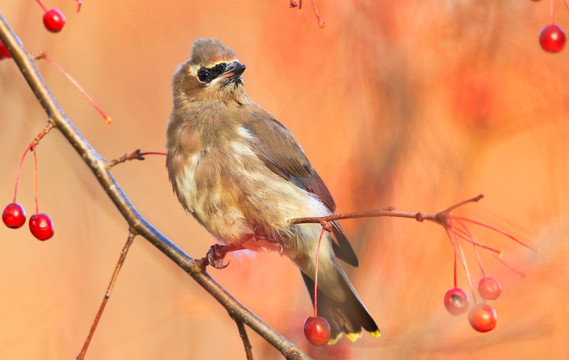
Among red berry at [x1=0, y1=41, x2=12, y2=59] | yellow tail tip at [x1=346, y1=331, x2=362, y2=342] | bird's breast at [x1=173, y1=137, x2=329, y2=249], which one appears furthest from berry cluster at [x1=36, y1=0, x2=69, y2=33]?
yellow tail tip at [x1=346, y1=331, x2=362, y2=342]

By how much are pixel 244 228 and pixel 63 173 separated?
294 centimetres

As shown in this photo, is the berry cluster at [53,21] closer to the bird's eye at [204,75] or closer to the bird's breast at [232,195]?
the bird's breast at [232,195]

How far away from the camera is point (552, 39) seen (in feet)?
8.54

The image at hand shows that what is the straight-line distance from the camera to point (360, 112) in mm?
4699

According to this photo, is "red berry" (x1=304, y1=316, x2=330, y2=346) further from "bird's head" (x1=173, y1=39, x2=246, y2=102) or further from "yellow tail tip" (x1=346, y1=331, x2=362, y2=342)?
"bird's head" (x1=173, y1=39, x2=246, y2=102)

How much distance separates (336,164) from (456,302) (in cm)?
239

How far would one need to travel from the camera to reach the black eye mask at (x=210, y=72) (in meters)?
4.32

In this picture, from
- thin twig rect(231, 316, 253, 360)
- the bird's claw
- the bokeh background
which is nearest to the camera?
thin twig rect(231, 316, 253, 360)

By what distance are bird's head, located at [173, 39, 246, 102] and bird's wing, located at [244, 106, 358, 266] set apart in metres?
0.18

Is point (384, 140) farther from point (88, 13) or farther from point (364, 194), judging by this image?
point (88, 13)

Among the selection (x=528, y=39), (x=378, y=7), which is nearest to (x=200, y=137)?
(x=378, y=7)

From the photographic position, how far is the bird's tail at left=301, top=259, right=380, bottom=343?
→ 169 inches

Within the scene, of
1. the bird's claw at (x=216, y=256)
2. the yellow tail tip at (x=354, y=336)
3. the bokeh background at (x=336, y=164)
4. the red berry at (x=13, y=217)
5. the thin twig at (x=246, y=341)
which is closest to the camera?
the thin twig at (x=246, y=341)

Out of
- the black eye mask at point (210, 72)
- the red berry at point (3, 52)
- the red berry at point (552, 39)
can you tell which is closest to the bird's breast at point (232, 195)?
the black eye mask at point (210, 72)
